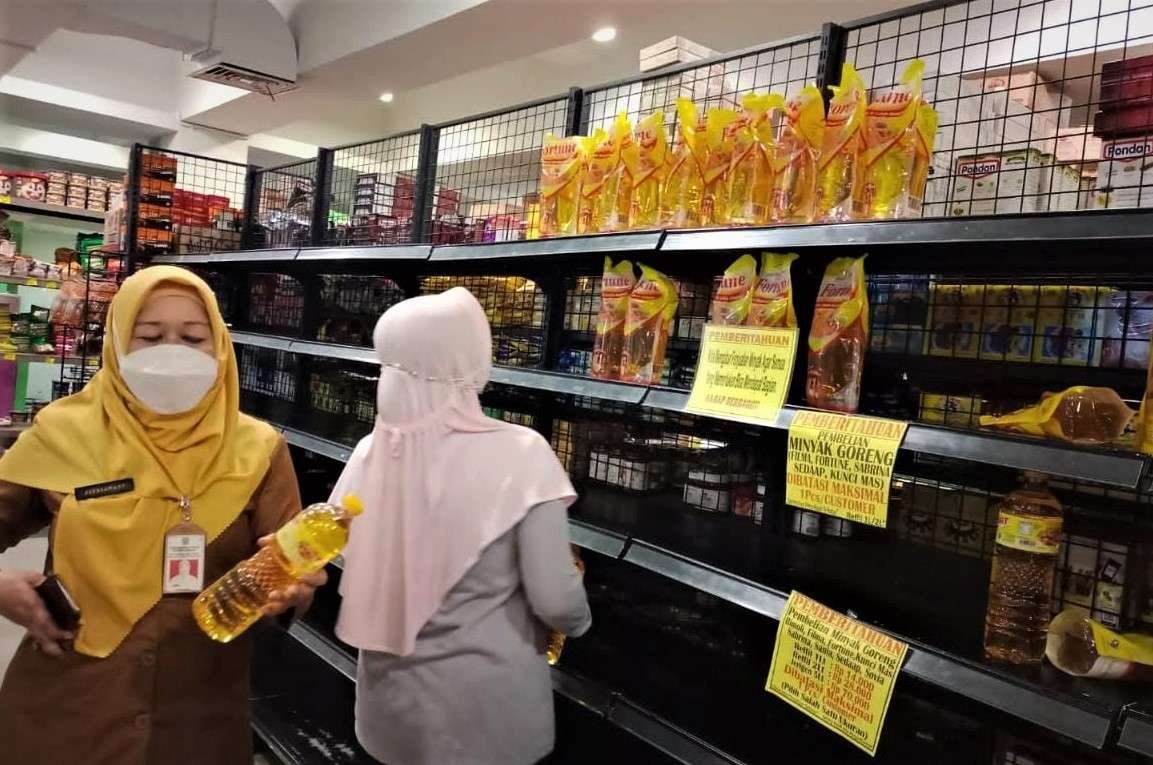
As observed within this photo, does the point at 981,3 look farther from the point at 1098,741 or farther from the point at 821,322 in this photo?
the point at 1098,741

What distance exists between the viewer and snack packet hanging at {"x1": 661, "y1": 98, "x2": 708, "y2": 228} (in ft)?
6.11

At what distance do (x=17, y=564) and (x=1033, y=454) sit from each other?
192 inches

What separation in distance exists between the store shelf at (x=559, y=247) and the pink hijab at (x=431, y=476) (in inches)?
17.8

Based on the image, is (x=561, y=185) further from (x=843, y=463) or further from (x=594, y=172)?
(x=843, y=463)

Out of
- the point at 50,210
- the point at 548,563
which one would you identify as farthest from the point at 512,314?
the point at 50,210

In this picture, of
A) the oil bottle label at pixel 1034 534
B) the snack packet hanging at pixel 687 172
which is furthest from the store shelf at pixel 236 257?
the oil bottle label at pixel 1034 534

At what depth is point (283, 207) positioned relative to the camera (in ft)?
15.0

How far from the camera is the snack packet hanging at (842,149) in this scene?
61.7 inches

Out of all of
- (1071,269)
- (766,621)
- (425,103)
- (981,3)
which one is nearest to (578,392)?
(766,621)

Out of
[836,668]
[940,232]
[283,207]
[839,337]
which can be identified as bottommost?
[836,668]

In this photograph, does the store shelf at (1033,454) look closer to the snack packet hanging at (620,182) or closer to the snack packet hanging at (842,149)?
the snack packet hanging at (842,149)

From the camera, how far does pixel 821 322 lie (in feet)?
5.50

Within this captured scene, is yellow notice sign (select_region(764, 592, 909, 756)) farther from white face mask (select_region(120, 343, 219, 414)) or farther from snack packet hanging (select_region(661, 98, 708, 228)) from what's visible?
white face mask (select_region(120, 343, 219, 414))

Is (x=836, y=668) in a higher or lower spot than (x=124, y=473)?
lower
